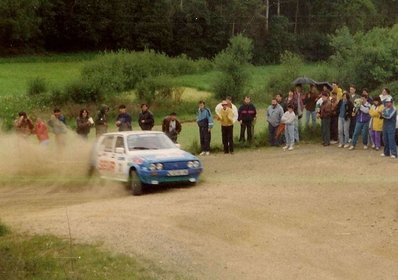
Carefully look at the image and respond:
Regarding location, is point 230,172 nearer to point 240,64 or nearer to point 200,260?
point 200,260

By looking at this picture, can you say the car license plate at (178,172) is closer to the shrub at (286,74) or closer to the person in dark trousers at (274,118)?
the person in dark trousers at (274,118)

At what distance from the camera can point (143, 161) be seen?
804 inches

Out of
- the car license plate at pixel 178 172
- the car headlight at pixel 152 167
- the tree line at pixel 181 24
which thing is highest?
the tree line at pixel 181 24

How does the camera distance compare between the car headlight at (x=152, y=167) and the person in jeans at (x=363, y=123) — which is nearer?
the car headlight at (x=152, y=167)

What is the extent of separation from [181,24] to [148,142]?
82665mm

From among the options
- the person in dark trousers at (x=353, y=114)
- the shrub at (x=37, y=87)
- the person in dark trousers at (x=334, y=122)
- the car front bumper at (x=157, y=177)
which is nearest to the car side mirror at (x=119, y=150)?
the car front bumper at (x=157, y=177)

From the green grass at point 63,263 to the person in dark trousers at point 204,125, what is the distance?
12.7m

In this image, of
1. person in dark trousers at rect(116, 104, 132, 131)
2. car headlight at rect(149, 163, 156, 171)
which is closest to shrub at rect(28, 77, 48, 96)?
person in dark trousers at rect(116, 104, 132, 131)

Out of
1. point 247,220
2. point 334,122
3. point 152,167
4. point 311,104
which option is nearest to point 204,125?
point 334,122

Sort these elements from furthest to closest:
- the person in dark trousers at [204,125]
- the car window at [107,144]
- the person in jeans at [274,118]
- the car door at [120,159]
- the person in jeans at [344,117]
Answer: the person in jeans at [274,118]
the person in dark trousers at [204,125]
the person in jeans at [344,117]
the car window at [107,144]
the car door at [120,159]

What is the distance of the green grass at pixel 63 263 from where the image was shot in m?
13.1

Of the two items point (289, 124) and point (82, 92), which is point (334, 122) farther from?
point (82, 92)

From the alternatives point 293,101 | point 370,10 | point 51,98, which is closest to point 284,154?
point 293,101

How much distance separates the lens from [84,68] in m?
60.3
